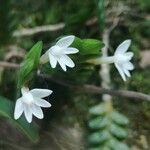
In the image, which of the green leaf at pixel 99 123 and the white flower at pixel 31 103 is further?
the green leaf at pixel 99 123

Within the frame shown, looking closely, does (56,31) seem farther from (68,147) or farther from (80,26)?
(68,147)

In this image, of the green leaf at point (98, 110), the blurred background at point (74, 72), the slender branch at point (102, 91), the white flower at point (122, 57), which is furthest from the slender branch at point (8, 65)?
the white flower at point (122, 57)

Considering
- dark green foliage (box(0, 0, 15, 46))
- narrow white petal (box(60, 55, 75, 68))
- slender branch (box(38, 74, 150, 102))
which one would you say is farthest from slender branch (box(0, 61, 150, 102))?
narrow white petal (box(60, 55, 75, 68))

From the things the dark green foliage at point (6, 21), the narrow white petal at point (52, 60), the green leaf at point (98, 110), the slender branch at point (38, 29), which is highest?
the narrow white petal at point (52, 60)

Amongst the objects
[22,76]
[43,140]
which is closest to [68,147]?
[43,140]

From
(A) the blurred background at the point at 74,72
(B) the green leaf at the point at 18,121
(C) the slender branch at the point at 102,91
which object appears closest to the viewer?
(B) the green leaf at the point at 18,121

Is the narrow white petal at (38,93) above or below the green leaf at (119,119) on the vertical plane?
above

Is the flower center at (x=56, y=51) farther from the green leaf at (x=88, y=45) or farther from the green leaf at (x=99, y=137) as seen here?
the green leaf at (x=99, y=137)
